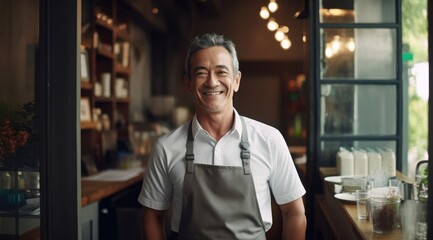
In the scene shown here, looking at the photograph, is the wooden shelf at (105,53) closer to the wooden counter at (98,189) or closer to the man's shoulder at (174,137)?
the wooden counter at (98,189)

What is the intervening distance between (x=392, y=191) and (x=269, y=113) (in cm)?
671

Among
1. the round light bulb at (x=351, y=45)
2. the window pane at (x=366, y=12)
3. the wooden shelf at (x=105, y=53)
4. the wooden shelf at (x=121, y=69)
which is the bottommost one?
the round light bulb at (x=351, y=45)

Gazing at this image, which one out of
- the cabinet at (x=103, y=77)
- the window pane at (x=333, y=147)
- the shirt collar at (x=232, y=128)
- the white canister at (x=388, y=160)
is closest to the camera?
the shirt collar at (x=232, y=128)

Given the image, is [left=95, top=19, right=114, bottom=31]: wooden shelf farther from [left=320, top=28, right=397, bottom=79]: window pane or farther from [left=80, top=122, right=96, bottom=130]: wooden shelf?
[left=320, top=28, right=397, bottom=79]: window pane

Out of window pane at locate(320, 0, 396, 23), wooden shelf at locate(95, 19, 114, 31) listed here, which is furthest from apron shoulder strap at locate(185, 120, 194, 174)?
wooden shelf at locate(95, 19, 114, 31)

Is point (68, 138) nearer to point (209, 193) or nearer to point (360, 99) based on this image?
point (209, 193)

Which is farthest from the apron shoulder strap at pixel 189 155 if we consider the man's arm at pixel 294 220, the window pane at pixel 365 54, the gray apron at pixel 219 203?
the window pane at pixel 365 54

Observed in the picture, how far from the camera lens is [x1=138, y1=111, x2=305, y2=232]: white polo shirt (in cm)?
208

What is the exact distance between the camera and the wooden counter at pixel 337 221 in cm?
215

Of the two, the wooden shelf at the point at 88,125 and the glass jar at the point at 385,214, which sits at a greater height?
the wooden shelf at the point at 88,125

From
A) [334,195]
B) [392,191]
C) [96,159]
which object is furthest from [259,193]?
[96,159]

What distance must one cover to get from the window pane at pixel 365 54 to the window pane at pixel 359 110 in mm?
102

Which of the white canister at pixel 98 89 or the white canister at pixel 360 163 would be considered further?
the white canister at pixel 98 89

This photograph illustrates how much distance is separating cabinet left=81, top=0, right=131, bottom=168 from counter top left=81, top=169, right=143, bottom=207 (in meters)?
0.57
